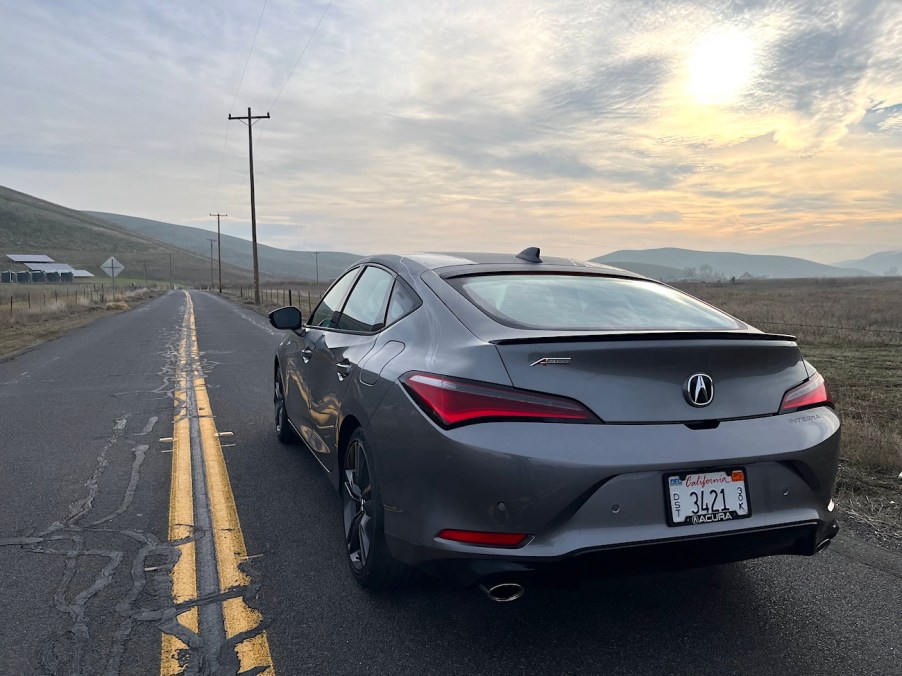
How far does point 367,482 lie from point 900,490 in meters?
3.68

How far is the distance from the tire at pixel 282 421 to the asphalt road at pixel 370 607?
37.8 inches

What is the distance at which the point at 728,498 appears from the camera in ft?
8.30

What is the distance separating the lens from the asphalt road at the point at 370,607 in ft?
8.66

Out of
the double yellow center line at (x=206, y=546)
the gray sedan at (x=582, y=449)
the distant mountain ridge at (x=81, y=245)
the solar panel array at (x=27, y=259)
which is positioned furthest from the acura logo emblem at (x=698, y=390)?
the distant mountain ridge at (x=81, y=245)

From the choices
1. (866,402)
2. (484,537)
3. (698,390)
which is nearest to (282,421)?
(484,537)

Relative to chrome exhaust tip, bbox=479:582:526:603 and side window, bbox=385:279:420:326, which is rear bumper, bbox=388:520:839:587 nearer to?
chrome exhaust tip, bbox=479:582:526:603

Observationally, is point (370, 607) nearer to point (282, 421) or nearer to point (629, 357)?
point (629, 357)

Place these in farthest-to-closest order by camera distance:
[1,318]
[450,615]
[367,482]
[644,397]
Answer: [1,318] → [367,482] → [450,615] → [644,397]

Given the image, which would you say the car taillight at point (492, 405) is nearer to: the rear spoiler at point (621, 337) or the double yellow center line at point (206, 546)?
the rear spoiler at point (621, 337)

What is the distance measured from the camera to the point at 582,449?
241 centimetres

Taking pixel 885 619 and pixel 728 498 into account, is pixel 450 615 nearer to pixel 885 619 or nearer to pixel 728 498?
pixel 728 498

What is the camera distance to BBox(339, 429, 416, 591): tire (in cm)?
304

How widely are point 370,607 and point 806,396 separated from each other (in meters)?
2.12

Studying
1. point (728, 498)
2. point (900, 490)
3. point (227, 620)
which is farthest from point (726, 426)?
point (900, 490)
